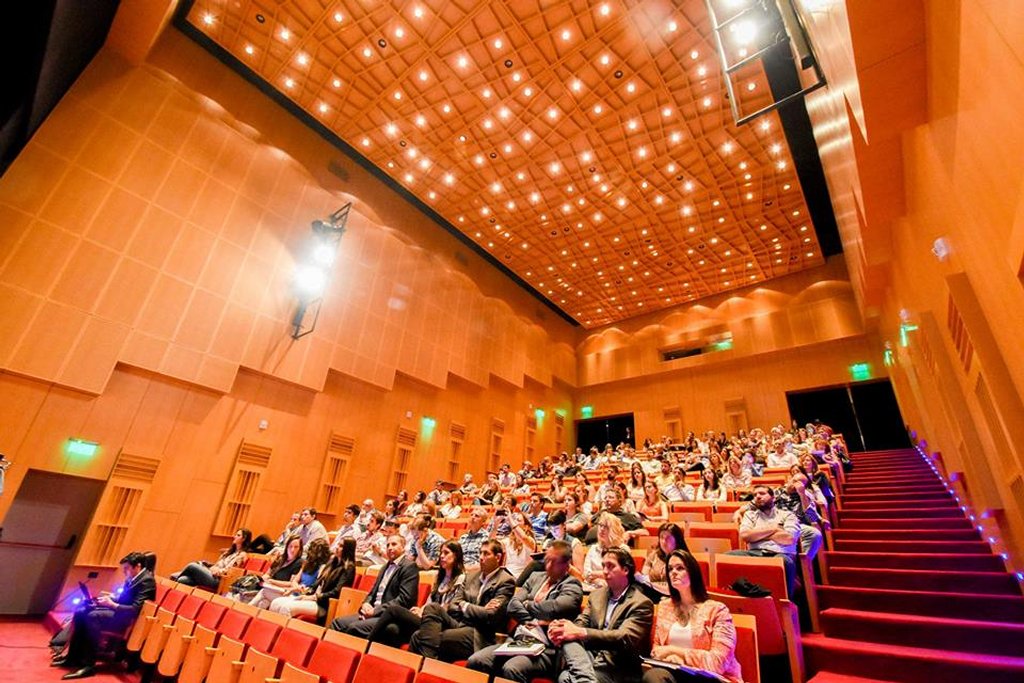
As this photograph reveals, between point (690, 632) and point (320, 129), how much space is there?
31.2 ft

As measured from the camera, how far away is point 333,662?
86.7 inches

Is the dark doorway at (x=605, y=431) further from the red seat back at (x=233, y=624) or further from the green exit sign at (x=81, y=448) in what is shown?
the red seat back at (x=233, y=624)

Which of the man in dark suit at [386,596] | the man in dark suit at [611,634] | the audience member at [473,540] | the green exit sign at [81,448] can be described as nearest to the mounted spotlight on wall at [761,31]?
the man in dark suit at [611,634]

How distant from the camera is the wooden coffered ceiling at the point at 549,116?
641 centimetres

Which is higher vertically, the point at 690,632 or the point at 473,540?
the point at 473,540

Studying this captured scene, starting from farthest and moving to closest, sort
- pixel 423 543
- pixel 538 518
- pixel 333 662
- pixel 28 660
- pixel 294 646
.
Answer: pixel 538 518, pixel 423 543, pixel 28 660, pixel 294 646, pixel 333 662

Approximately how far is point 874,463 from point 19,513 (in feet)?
38.7

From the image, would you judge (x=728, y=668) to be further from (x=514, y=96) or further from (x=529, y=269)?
(x=529, y=269)

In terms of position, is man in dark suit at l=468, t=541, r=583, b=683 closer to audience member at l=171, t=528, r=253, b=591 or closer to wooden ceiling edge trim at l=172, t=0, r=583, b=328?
audience member at l=171, t=528, r=253, b=591

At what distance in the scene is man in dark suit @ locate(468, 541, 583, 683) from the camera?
1962 millimetres

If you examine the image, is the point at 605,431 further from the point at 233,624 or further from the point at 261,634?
the point at 261,634

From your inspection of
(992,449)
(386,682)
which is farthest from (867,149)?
(386,682)

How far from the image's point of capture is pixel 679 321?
1346cm

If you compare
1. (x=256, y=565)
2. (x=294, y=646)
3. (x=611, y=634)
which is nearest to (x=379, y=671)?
(x=294, y=646)
